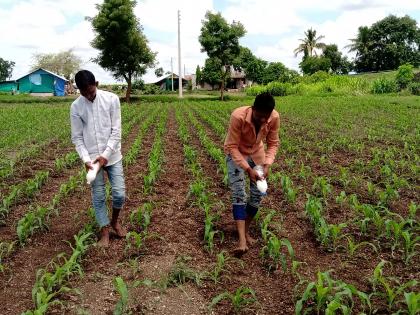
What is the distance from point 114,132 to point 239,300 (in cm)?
208

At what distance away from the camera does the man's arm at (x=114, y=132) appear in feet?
14.2

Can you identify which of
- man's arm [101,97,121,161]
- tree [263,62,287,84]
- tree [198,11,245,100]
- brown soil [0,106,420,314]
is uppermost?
tree [198,11,245,100]

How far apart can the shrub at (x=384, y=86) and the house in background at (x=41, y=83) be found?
31288 mm

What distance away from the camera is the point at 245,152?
171 inches

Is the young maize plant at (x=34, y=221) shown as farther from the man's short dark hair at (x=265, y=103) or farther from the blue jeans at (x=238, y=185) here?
the man's short dark hair at (x=265, y=103)

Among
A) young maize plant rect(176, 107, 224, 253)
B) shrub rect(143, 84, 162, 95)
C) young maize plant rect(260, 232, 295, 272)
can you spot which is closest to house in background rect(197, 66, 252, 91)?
shrub rect(143, 84, 162, 95)

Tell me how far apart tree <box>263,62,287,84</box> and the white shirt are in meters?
51.2

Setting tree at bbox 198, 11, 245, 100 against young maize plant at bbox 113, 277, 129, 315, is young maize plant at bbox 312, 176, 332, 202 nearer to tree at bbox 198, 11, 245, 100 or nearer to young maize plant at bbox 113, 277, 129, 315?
young maize plant at bbox 113, 277, 129, 315

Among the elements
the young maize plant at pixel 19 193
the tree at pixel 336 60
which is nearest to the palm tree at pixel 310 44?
the tree at pixel 336 60

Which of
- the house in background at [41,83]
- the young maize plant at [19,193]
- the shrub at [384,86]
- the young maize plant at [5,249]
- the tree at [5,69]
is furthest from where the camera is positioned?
the tree at [5,69]

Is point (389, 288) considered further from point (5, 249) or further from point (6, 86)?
point (6, 86)

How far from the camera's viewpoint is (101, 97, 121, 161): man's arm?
14.2ft

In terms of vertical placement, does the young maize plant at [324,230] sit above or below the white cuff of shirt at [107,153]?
below

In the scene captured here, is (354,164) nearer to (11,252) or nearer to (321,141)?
(321,141)
